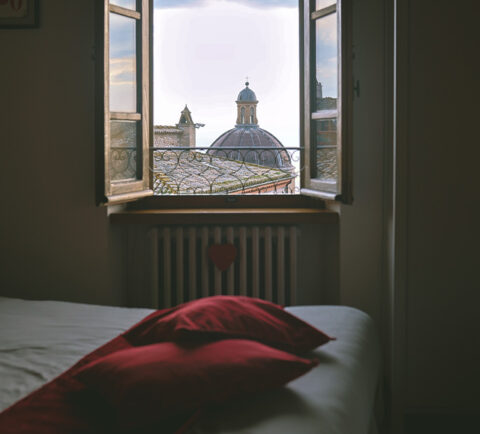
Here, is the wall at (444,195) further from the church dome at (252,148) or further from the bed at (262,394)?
the church dome at (252,148)

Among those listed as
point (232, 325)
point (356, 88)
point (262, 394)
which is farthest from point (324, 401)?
point (356, 88)

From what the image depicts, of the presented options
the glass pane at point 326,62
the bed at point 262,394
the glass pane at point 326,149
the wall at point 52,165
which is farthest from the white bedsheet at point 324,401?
the wall at point 52,165

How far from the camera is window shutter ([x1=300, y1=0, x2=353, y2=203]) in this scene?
102 inches

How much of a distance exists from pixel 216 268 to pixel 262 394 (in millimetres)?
1884

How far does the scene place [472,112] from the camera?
2.21 m

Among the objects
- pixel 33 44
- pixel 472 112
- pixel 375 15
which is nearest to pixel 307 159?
pixel 375 15

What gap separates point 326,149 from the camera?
2.90 m

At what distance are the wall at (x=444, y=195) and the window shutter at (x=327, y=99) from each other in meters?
0.41

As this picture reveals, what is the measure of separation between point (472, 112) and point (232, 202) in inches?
58.3

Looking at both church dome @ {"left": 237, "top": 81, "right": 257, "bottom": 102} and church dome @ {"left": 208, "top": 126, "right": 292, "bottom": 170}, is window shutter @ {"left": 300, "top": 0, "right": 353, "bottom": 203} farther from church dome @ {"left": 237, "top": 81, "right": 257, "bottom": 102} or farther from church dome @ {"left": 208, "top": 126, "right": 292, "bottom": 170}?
church dome @ {"left": 237, "top": 81, "right": 257, "bottom": 102}

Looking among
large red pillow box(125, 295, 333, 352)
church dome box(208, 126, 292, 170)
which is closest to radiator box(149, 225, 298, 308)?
church dome box(208, 126, 292, 170)

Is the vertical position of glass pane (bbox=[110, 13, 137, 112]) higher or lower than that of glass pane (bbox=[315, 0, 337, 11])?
lower

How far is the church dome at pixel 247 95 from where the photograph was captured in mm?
3373

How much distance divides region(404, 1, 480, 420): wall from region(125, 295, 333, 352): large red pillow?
38.7 inches
